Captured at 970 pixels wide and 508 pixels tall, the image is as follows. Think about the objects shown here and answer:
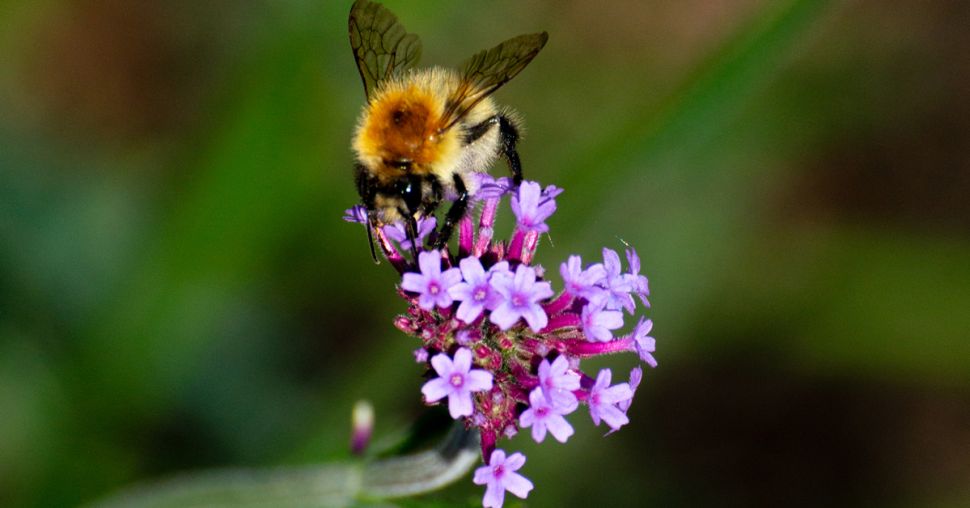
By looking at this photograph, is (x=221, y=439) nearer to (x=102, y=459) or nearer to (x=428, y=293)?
(x=102, y=459)

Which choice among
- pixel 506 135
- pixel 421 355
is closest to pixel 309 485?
pixel 421 355

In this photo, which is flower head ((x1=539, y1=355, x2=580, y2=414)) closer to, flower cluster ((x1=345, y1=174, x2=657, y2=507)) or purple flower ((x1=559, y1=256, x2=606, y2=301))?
flower cluster ((x1=345, y1=174, x2=657, y2=507))

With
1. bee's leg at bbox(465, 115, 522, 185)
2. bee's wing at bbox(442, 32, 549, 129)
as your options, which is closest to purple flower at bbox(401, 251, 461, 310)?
bee's leg at bbox(465, 115, 522, 185)

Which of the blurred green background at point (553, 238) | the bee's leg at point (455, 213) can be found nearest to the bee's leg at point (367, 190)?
the bee's leg at point (455, 213)

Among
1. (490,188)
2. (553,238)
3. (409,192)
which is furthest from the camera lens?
(553,238)

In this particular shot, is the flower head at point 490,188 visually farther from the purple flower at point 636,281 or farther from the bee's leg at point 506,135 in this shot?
the purple flower at point 636,281

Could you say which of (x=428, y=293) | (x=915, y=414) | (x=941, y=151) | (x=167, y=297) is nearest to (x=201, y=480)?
(x=167, y=297)

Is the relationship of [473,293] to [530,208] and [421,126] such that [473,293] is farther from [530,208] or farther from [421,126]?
[421,126]
